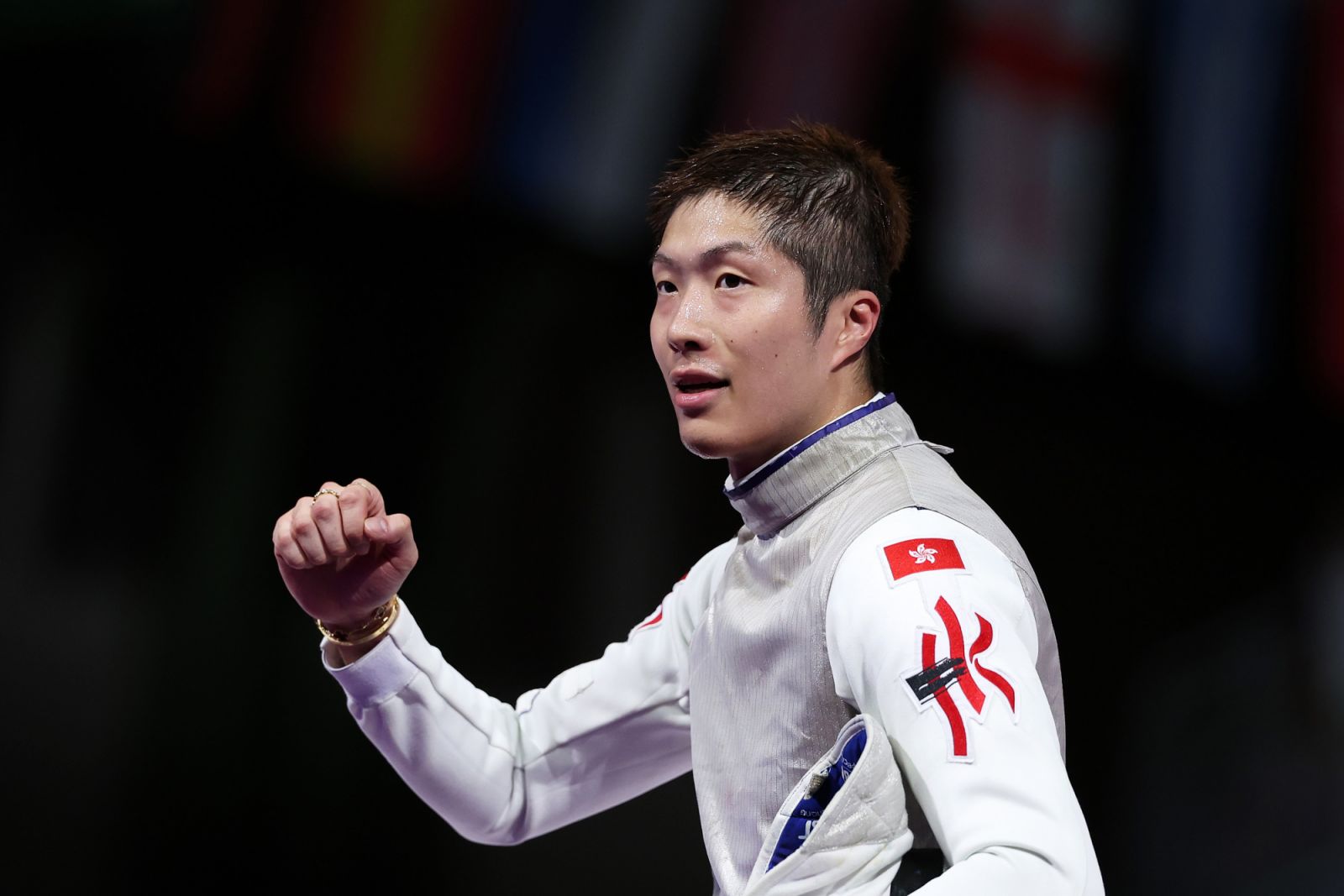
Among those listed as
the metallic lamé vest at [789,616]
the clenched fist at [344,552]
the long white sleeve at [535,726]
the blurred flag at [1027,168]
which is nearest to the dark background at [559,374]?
the blurred flag at [1027,168]

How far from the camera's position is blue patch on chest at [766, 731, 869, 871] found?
111 cm

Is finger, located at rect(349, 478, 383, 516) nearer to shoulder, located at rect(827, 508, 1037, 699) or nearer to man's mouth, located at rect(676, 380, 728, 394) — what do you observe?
man's mouth, located at rect(676, 380, 728, 394)

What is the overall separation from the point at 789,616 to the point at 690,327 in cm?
31

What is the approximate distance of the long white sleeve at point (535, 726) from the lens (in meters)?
1.57

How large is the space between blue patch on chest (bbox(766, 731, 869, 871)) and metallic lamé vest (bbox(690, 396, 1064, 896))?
3.9 inches

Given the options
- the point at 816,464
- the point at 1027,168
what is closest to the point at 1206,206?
the point at 1027,168

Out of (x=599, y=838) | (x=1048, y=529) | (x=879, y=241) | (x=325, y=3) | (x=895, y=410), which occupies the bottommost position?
(x=599, y=838)

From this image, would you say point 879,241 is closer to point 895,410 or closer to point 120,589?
point 895,410

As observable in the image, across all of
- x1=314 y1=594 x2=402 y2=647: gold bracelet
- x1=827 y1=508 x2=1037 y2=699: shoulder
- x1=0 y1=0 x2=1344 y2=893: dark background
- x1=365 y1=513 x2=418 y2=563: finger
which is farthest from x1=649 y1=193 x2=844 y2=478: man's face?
x1=0 y1=0 x2=1344 y2=893: dark background

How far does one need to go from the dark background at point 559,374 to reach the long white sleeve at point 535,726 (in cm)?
85

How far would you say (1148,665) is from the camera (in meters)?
2.76

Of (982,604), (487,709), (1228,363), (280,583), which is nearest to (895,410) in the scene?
(982,604)

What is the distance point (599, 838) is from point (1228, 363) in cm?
164

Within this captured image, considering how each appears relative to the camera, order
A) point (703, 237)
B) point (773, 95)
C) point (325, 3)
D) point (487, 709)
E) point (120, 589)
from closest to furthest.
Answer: point (703, 237) → point (487, 709) → point (120, 589) → point (325, 3) → point (773, 95)
